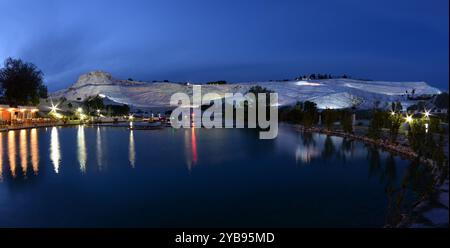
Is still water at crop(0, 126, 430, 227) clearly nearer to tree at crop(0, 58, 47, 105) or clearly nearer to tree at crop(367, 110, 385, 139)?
tree at crop(367, 110, 385, 139)

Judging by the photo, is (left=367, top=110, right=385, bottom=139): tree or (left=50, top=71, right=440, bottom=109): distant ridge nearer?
(left=367, top=110, right=385, bottom=139): tree

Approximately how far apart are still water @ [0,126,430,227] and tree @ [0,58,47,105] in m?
38.8

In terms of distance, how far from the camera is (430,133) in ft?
50.7

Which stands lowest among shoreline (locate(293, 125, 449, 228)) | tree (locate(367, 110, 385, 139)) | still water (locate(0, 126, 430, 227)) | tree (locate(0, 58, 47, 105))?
still water (locate(0, 126, 430, 227))

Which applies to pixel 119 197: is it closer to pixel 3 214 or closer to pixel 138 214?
pixel 138 214

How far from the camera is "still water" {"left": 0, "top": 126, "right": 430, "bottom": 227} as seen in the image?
816cm

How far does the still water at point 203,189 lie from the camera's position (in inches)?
321

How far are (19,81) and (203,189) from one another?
50143mm

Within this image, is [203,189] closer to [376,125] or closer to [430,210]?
[430,210]

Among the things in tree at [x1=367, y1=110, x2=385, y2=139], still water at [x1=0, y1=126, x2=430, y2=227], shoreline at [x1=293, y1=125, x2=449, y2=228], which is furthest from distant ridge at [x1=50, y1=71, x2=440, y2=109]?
shoreline at [x1=293, y1=125, x2=449, y2=228]

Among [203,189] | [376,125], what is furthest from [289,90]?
[203,189]

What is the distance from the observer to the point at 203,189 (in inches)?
430
